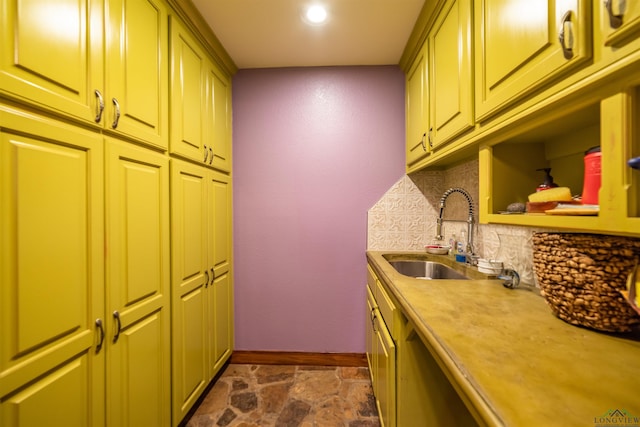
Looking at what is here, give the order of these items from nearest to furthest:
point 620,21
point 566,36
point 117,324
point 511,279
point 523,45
Answer: point 620,21 → point 566,36 → point 523,45 → point 117,324 → point 511,279

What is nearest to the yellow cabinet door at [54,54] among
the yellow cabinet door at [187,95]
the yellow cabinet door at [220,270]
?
the yellow cabinet door at [187,95]

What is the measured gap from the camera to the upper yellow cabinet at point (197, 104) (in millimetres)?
1438

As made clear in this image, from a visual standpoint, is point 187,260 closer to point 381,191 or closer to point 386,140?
point 381,191

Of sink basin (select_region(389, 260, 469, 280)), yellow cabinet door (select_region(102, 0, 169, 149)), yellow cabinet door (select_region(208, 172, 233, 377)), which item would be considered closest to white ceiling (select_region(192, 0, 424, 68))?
yellow cabinet door (select_region(102, 0, 169, 149))

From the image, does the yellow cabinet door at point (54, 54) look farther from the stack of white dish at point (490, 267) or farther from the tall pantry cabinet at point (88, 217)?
the stack of white dish at point (490, 267)

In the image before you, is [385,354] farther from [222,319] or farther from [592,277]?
[222,319]

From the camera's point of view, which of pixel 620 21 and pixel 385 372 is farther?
pixel 385 372

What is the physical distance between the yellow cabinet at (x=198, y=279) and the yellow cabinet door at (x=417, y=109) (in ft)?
4.85

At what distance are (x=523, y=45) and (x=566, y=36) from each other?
0.58 feet

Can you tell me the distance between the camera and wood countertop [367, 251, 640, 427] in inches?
17.6

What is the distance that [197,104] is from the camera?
65.5 inches

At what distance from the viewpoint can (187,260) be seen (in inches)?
60.4

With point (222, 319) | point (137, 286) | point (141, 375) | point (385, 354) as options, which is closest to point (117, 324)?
point (137, 286)

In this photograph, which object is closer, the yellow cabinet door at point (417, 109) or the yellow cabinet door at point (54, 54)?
the yellow cabinet door at point (54, 54)
